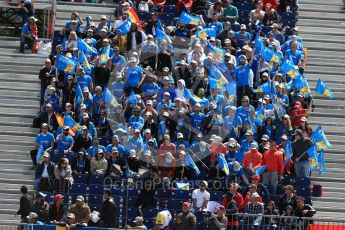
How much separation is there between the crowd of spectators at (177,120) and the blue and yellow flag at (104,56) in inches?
3.5

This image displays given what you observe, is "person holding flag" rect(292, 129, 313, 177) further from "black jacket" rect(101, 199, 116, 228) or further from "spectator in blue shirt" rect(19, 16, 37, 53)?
"spectator in blue shirt" rect(19, 16, 37, 53)

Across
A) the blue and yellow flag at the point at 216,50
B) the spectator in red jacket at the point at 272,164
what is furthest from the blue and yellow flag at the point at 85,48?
the spectator in red jacket at the point at 272,164

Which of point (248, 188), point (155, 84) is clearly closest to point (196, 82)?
point (155, 84)

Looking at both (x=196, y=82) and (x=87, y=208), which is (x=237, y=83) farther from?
(x=87, y=208)

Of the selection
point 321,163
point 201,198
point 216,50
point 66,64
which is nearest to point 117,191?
point 201,198

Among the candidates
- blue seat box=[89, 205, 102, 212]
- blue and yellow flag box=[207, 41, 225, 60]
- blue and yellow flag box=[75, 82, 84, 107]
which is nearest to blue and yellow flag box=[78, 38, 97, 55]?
blue and yellow flag box=[75, 82, 84, 107]

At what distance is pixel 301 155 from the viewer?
5059 cm

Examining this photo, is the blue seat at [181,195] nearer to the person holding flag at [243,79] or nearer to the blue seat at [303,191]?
the blue seat at [303,191]

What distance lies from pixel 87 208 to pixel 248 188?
14.3ft

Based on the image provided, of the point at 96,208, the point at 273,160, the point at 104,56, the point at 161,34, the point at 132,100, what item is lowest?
the point at 96,208

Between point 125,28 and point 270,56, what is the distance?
4511 millimetres

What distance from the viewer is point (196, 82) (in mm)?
52781

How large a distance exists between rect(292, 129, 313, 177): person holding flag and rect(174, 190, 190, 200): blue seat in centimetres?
333

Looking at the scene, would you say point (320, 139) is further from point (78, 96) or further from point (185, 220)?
point (78, 96)
